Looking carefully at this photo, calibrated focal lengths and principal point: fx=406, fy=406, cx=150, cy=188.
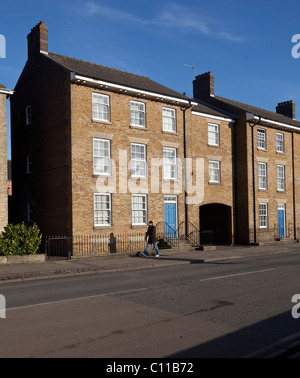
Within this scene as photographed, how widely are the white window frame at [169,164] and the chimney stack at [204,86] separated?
31.7ft

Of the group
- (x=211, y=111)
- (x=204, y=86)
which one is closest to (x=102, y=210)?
(x=211, y=111)

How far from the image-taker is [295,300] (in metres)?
9.37

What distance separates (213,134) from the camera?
28.5 metres

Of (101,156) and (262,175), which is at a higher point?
(101,156)

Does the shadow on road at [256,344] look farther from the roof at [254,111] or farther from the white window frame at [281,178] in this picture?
the white window frame at [281,178]

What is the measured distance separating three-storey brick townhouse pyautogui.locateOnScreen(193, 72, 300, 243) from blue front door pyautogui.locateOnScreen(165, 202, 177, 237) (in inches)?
264

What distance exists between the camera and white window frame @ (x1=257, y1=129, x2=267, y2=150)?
1199 inches

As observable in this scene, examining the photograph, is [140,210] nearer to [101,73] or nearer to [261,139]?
[101,73]

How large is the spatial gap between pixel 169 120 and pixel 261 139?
29.5 ft

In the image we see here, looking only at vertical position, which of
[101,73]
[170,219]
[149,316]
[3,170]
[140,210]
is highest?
[101,73]

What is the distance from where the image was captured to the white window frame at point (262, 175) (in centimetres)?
3031

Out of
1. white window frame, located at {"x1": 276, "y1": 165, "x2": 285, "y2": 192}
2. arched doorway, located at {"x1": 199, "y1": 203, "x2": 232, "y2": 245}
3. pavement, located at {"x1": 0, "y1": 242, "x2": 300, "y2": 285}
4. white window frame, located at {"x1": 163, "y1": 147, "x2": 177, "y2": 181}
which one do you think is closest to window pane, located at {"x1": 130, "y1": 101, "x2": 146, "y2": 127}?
white window frame, located at {"x1": 163, "y1": 147, "x2": 177, "y2": 181}

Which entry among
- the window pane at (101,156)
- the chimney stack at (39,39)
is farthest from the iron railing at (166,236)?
the chimney stack at (39,39)
